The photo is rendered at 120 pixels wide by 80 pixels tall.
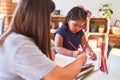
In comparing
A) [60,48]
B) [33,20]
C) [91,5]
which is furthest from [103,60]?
[91,5]

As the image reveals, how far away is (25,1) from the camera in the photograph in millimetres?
736

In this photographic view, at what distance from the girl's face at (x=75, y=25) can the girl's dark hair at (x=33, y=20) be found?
3.13 ft

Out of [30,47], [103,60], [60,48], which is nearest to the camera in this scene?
[30,47]

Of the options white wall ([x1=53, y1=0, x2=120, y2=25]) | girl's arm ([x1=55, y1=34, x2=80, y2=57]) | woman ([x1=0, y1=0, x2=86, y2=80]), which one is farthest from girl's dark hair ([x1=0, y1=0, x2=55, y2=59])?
white wall ([x1=53, y1=0, x2=120, y2=25])

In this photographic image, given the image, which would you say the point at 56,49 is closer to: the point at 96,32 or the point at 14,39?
the point at 14,39

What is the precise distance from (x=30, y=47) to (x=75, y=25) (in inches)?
43.1

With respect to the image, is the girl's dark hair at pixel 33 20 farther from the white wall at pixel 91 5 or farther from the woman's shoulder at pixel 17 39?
the white wall at pixel 91 5

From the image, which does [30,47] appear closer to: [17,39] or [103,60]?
[17,39]

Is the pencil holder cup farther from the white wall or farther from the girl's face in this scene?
the white wall

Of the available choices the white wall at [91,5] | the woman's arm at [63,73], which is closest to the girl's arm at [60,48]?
the woman's arm at [63,73]

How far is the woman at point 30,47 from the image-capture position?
0.65m

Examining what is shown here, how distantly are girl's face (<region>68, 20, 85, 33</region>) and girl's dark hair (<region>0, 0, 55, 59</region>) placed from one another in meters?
0.95

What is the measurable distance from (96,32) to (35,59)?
3.53 meters

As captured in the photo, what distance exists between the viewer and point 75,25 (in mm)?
1727
